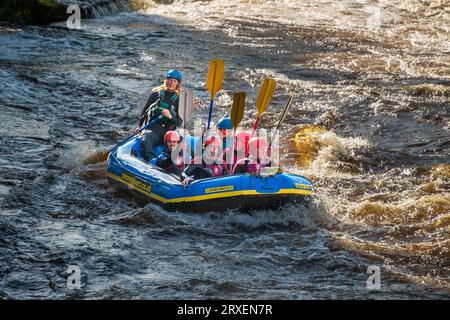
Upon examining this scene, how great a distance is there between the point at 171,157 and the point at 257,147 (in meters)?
1.24

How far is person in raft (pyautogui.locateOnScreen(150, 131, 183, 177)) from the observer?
35.1ft

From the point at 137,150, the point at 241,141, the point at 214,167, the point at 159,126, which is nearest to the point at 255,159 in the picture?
the point at 241,141

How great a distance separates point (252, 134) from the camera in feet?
34.1

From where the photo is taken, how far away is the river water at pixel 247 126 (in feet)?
28.5

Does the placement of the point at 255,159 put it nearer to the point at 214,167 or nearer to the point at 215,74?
the point at 214,167

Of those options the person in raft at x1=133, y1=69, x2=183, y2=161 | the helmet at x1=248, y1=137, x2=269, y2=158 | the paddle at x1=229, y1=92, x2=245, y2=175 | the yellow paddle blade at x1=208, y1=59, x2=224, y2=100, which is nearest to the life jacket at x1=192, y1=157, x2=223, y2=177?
the helmet at x1=248, y1=137, x2=269, y2=158

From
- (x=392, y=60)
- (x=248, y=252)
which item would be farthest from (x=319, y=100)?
(x=248, y=252)

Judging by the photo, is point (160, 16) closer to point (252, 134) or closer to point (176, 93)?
point (176, 93)

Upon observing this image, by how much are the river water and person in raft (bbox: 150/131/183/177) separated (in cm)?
69

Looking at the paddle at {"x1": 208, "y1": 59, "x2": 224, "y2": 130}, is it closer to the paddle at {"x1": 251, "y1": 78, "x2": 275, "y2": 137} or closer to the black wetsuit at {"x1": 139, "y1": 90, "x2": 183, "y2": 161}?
the paddle at {"x1": 251, "y1": 78, "x2": 275, "y2": 137}

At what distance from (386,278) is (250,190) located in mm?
1989

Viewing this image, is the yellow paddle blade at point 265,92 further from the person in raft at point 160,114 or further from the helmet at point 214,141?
the person in raft at point 160,114

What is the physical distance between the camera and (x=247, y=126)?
14.6 meters

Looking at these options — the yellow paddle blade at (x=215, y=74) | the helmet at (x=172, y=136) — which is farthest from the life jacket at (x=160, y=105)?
the yellow paddle blade at (x=215, y=74)
